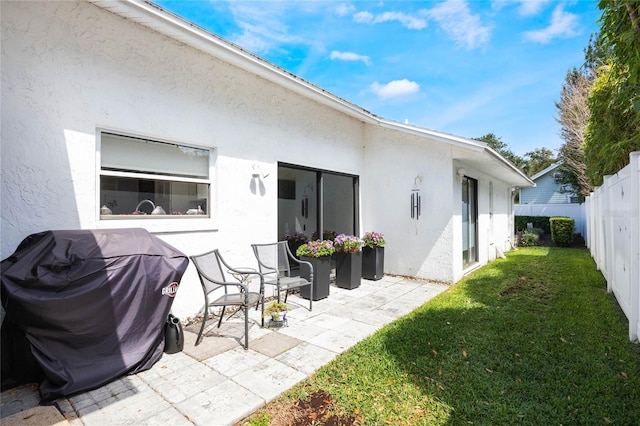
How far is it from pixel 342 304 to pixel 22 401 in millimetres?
4454

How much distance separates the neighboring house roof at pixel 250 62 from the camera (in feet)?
12.4

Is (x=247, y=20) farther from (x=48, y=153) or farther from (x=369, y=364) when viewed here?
(x=369, y=364)

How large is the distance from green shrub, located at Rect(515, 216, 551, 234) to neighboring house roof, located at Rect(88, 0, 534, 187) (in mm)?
12250

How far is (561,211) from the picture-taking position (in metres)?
18.2

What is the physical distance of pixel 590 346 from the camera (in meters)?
3.97

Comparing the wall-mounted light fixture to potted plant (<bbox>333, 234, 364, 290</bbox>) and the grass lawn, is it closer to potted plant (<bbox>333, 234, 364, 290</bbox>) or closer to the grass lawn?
potted plant (<bbox>333, 234, 364, 290</bbox>)

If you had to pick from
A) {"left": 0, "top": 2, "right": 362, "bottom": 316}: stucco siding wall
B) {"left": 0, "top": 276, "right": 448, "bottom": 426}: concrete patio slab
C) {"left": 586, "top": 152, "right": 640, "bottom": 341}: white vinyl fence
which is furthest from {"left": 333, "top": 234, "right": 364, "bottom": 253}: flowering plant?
{"left": 586, "top": 152, "right": 640, "bottom": 341}: white vinyl fence

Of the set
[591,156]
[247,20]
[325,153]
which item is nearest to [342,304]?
[325,153]

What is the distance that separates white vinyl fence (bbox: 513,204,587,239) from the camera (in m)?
17.0

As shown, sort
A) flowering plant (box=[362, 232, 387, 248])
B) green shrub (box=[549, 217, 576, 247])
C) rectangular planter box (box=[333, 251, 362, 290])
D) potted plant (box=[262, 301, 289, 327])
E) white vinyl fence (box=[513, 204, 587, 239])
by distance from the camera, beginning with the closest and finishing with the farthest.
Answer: potted plant (box=[262, 301, 289, 327]) < rectangular planter box (box=[333, 251, 362, 290]) < flowering plant (box=[362, 232, 387, 248]) < green shrub (box=[549, 217, 576, 247]) < white vinyl fence (box=[513, 204, 587, 239])

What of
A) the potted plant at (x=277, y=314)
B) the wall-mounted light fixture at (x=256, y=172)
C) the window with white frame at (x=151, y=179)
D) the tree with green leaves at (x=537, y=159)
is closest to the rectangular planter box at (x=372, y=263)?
the wall-mounted light fixture at (x=256, y=172)

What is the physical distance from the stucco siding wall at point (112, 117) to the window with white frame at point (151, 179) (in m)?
0.16

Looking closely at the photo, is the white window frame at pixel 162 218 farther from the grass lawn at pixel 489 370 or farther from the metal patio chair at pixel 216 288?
the grass lawn at pixel 489 370

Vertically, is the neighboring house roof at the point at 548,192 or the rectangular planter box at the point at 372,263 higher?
the neighboring house roof at the point at 548,192
